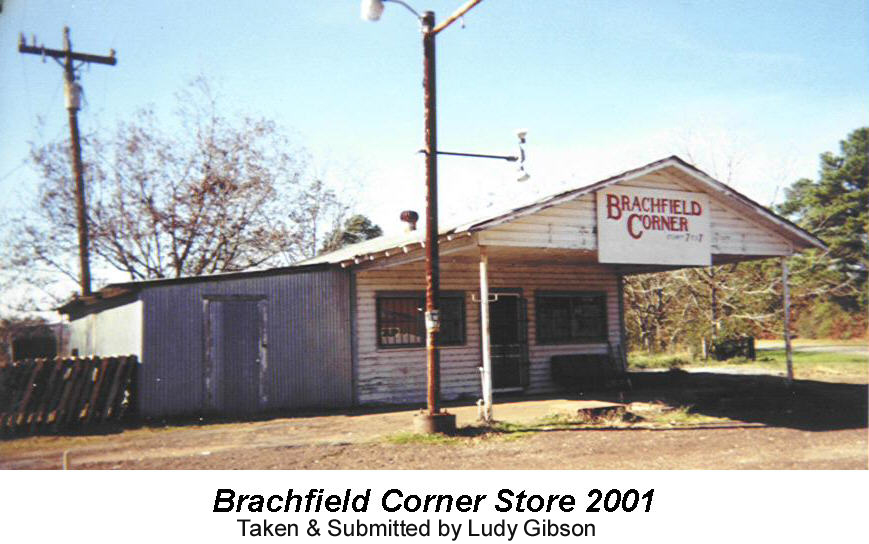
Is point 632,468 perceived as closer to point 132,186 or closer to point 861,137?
point 132,186

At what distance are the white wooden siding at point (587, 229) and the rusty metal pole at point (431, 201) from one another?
111 centimetres

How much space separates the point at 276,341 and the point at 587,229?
21.0 feet

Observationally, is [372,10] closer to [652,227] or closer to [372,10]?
[372,10]

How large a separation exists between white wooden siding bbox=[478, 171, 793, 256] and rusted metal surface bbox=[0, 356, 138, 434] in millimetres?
7041

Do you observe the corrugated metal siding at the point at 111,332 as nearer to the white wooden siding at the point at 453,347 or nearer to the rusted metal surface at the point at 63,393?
the rusted metal surface at the point at 63,393

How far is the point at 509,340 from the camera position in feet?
50.4

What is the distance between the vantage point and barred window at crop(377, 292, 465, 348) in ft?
46.4

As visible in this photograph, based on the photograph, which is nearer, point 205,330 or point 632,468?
point 632,468

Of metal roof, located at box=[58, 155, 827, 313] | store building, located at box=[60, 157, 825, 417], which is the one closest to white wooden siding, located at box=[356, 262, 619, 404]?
store building, located at box=[60, 157, 825, 417]

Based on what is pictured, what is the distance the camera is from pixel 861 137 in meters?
35.1

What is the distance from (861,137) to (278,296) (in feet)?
115

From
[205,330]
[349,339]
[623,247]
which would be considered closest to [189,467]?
[205,330]

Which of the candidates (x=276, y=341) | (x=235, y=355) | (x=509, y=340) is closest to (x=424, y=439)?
(x=276, y=341)

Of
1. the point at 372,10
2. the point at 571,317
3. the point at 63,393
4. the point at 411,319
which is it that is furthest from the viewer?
the point at 571,317
